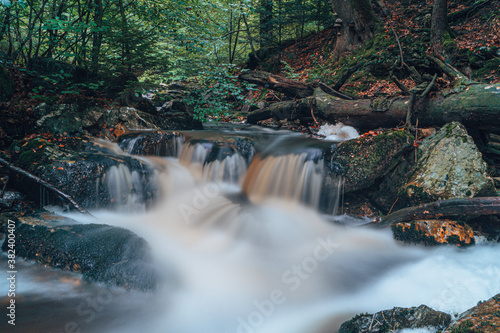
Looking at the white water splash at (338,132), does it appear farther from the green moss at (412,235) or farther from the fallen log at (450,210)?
the green moss at (412,235)

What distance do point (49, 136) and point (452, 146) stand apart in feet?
23.6

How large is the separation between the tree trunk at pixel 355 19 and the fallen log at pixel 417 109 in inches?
188

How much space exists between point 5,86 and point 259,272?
6.28 metres

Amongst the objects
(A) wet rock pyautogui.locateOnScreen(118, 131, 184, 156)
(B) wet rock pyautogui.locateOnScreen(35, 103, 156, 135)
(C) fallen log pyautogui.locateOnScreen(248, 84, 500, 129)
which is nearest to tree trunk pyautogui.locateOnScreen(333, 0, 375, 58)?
(C) fallen log pyautogui.locateOnScreen(248, 84, 500, 129)

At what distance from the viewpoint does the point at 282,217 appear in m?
5.03

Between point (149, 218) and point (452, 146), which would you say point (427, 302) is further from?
point (149, 218)

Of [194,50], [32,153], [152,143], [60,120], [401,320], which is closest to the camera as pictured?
[401,320]

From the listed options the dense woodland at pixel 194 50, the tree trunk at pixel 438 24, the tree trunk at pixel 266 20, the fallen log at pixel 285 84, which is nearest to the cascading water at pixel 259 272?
the fallen log at pixel 285 84

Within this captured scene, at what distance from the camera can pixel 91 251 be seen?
3273mm

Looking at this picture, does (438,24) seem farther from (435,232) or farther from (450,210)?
(435,232)

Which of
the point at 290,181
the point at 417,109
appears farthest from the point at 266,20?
the point at 290,181

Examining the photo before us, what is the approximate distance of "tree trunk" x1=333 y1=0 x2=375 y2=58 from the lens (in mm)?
10328

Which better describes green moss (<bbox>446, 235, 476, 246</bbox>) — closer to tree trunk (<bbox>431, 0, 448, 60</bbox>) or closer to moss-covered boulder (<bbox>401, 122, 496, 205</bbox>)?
moss-covered boulder (<bbox>401, 122, 496, 205</bbox>)

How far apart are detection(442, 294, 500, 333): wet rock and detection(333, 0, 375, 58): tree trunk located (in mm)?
10190
